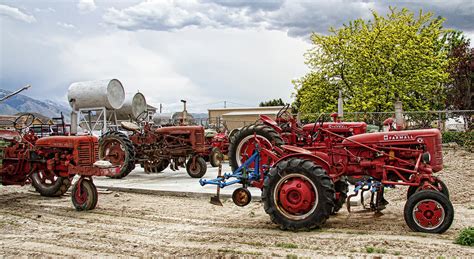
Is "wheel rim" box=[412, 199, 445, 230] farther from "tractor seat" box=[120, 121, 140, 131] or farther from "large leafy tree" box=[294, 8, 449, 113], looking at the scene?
"large leafy tree" box=[294, 8, 449, 113]

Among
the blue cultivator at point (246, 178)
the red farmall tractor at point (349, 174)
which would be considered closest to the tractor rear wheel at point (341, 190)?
Result: the red farmall tractor at point (349, 174)

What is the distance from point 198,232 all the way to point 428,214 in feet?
9.47

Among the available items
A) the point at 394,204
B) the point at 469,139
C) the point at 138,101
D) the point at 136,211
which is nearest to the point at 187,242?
the point at 136,211

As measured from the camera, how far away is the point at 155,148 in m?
13.1

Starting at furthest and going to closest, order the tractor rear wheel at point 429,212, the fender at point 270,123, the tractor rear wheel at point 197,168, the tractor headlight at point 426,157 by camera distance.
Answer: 1. the tractor rear wheel at point 197,168
2. the fender at point 270,123
3. the tractor headlight at point 426,157
4. the tractor rear wheel at point 429,212

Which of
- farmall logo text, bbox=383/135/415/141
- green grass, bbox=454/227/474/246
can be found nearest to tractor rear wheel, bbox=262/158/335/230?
farmall logo text, bbox=383/135/415/141

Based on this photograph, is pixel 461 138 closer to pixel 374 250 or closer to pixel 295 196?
pixel 295 196

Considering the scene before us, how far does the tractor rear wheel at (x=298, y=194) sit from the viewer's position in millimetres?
5911

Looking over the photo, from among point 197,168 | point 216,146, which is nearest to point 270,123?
point 197,168

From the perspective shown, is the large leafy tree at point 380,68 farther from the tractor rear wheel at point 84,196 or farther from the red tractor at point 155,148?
the tractor rear wheel at point 84,196

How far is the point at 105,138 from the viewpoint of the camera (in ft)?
42.0

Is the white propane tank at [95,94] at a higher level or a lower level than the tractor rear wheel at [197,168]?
higher

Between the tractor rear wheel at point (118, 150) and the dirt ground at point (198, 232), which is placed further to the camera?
the tractor rear wheel at point (118, 150)

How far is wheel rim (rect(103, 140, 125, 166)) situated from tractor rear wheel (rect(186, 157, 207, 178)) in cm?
180
